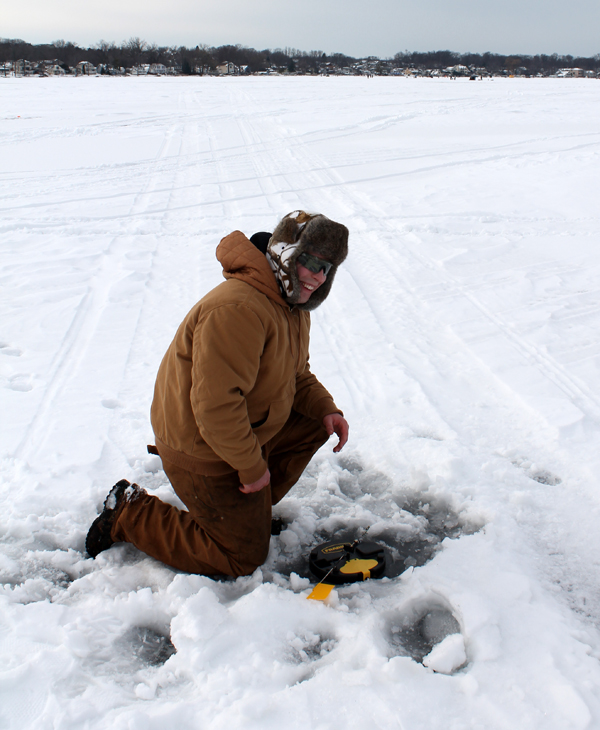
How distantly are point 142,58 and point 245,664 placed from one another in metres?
101

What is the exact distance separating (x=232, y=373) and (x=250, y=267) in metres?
0.43

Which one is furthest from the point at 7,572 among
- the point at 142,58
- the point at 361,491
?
the point at 142,58

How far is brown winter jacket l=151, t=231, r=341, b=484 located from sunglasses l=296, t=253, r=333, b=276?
13 centimetres

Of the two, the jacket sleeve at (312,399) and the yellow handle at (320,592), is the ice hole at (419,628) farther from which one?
the jacket sleeve at (312,399)

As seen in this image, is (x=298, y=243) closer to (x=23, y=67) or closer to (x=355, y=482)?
(x=355, y=482)

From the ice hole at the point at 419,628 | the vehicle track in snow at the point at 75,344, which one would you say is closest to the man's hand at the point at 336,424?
the ice hole at the point at 419,628

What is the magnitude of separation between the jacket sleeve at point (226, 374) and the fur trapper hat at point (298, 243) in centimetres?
22

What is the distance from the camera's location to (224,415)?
1962 millimetres

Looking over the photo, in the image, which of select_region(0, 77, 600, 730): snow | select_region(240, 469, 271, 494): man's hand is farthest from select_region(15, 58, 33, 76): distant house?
select_region(240, 469, 271, 494): man's hand

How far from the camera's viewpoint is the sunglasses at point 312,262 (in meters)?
2.06

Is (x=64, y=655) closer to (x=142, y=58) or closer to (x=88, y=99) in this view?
(x=88, y=99)

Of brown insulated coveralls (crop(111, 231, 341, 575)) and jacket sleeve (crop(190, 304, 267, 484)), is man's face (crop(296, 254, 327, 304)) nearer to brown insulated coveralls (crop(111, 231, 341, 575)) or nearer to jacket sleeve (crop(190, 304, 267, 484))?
brown insulated coveralls (crop(111, 231, 341, 575))

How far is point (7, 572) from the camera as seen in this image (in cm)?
220

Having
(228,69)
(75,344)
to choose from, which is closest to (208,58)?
(228,69)
